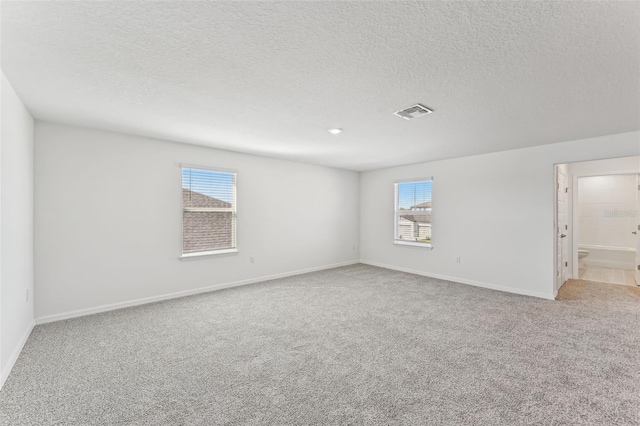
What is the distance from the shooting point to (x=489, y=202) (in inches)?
184

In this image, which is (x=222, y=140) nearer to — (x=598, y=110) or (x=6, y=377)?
(x=6, y=377)

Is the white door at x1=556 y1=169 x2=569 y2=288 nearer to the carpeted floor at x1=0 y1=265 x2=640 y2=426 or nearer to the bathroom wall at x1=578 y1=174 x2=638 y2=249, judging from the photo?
the carpeted floor at x1=0 y1=265 x2=640 y2=426

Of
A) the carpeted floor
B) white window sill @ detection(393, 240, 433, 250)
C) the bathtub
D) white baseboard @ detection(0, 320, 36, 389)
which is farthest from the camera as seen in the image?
the bathtub

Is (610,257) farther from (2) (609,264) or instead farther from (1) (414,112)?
(1) (414,112)

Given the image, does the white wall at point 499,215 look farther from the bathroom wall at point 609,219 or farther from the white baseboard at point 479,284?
the bathroom wall at point 609,219

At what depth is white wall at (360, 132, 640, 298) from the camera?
4.03 metres

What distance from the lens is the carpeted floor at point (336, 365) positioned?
1.74 m

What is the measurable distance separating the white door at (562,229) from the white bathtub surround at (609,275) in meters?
0.65

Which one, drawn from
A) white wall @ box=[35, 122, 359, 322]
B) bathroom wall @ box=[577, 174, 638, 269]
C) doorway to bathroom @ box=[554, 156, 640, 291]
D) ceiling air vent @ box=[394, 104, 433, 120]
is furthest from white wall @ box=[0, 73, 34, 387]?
bathroom wall @ box=[577, 174, 638, 269]

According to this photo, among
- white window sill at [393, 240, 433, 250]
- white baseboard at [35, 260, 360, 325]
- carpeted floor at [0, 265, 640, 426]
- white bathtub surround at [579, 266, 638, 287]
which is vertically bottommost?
white bathtub surround at [579, 266, 638, 287]

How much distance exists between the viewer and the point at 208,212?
4.44 meters

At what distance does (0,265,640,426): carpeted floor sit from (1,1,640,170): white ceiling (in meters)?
2.28

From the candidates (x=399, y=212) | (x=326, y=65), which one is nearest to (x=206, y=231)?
(x=326, y=65)

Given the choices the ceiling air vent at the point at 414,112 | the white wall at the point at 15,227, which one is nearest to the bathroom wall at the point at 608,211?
the ceiling air vent at the point at 414,112
